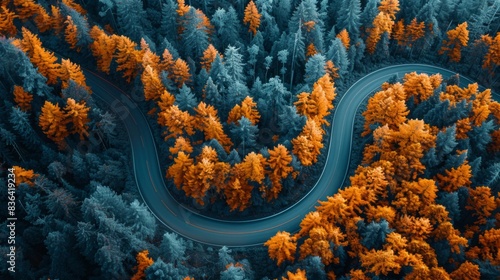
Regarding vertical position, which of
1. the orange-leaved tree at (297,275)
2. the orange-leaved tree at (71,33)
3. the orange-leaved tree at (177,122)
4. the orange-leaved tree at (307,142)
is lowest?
the orange-leaved tree at (297,275)

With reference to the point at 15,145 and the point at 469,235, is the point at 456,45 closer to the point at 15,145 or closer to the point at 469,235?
the point at 469,235

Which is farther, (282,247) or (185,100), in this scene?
(185,100)

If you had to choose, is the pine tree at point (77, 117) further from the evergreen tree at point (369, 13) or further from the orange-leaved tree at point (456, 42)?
the orange-leaved tree at point (456, 42)

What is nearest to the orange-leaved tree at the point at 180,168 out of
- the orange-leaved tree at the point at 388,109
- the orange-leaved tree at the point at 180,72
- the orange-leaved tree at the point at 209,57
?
the orange-leaved tree at the point at 180,72

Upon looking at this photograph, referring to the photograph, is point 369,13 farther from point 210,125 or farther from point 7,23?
point 7,23

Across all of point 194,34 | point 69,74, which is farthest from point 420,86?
point 69,74

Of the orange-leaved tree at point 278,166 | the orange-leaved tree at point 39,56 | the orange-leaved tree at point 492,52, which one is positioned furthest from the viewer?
the orange-leaved tree at point 492,52
